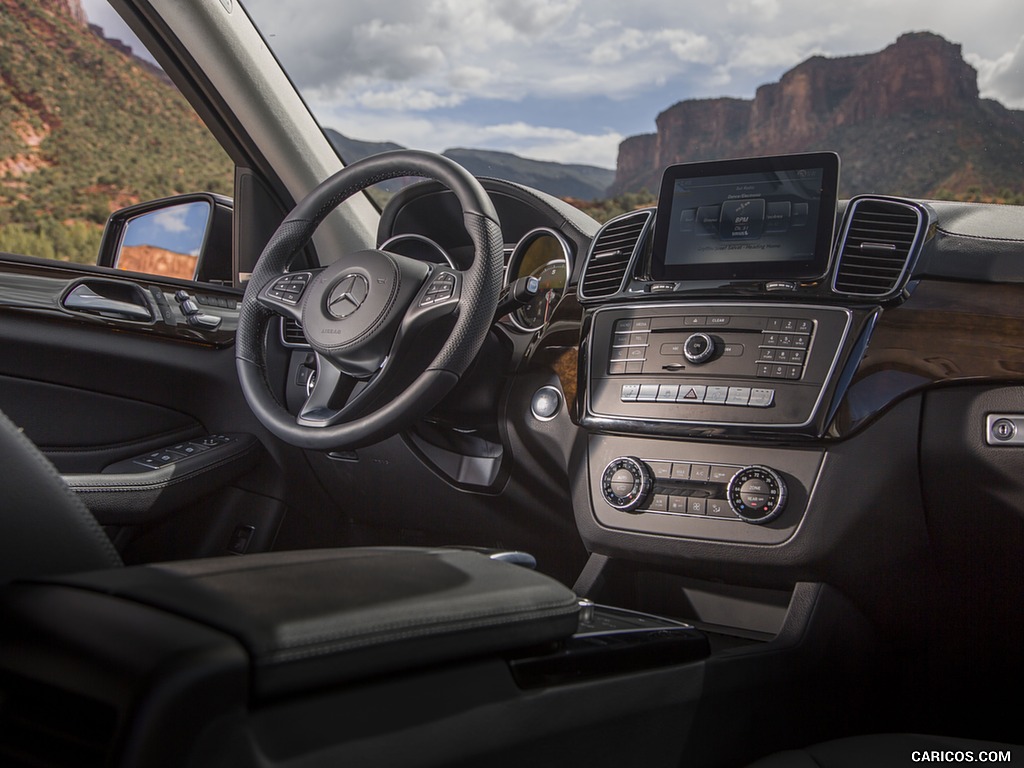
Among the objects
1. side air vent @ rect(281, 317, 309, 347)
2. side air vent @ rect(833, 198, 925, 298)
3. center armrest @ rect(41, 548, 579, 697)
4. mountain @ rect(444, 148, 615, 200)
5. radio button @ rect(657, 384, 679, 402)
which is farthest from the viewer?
side air vent @ rect(281, 317, 309, 347)

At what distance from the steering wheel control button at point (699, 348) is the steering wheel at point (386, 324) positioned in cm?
38

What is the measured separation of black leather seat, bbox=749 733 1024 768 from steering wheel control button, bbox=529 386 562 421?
0.78 metres

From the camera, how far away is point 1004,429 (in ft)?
5.00

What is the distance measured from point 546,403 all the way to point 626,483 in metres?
0.32

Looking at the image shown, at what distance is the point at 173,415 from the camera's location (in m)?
2.58

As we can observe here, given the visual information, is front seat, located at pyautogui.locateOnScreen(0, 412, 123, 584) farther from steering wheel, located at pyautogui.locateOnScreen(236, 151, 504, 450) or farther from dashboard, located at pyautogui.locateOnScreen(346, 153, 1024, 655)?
dashboard, located at pyautogui.locateOnScreen(346, 153, 1024, 655)

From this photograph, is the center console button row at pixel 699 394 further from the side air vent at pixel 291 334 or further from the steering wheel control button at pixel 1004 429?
the side air vent at pixel 291 334

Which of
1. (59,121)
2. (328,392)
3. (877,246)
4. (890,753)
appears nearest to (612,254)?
(877,246)

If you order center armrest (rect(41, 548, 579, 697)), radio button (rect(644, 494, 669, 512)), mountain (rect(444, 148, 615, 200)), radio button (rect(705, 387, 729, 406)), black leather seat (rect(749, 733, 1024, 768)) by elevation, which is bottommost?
black leather seat (rect(749, 733, 1024, 768))

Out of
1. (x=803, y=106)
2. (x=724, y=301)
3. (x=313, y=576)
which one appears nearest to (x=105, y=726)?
(x=313, y=576)

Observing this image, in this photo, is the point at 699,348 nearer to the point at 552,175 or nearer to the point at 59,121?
the point at 552,175

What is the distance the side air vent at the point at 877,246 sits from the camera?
5.24 ft

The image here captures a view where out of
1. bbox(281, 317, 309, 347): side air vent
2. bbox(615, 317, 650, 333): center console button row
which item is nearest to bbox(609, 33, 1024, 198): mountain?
bbox(615, 317, 650, 333): center console button row

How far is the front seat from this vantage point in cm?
89
